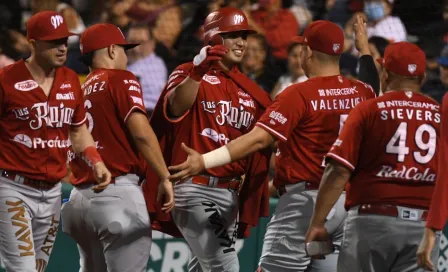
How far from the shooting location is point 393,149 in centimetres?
462

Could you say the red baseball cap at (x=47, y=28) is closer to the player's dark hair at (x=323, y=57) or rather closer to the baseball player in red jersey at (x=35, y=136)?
the baseball player in red jersey at (x=35, y=136)

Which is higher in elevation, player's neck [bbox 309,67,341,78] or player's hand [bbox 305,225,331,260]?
player's neck [bbox 309,67,341,78]

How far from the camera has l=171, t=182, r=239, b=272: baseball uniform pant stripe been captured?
5.60 meters

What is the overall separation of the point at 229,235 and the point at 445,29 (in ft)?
18.6

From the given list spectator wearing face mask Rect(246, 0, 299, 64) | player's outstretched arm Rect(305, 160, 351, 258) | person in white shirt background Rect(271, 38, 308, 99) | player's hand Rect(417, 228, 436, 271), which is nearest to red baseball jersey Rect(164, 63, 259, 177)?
player's outstretched arm Rect(305, 160, 351, 258)

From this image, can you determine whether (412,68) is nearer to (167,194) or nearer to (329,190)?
(329,190)

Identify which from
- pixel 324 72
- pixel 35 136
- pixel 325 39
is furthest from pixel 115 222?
pixel 325 39

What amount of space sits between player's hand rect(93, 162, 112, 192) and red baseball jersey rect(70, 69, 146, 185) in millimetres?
237

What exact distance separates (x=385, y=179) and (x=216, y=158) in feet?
3.06

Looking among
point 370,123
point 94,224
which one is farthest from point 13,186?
point 370,123

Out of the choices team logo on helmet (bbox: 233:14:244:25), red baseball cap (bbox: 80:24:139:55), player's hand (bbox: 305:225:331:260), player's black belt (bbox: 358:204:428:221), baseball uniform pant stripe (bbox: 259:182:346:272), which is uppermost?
team logo on helmet (bbox: 233:14:244:25)

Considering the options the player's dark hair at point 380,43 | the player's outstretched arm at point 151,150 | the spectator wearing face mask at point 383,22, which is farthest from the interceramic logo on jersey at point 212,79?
the spectator wearing face mask at point 383,22

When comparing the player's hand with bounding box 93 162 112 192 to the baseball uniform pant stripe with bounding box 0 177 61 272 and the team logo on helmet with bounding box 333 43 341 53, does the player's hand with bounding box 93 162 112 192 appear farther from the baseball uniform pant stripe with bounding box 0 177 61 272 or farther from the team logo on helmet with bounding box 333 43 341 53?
the team logo on helmet with bounding box 333 43 341 53

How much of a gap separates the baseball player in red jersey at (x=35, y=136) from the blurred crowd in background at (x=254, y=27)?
3890 millimetres
